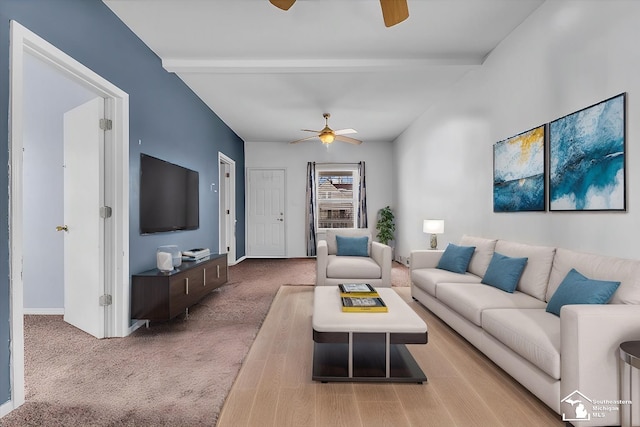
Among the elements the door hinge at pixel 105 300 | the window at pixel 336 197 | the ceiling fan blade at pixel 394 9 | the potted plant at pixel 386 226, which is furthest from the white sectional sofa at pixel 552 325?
the window at pixel 336 197

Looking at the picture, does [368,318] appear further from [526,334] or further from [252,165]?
[252,165]

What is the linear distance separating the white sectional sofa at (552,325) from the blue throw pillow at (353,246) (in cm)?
159

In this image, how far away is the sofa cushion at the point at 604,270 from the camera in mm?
1820

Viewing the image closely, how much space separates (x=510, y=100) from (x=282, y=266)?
4814mm

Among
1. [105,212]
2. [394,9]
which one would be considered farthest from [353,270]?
[394,9]

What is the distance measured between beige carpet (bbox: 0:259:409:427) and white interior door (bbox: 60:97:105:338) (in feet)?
0.87

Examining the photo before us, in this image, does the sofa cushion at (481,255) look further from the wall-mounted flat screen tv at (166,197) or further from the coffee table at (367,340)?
the wall-mounted flat screen tv at (166,197)

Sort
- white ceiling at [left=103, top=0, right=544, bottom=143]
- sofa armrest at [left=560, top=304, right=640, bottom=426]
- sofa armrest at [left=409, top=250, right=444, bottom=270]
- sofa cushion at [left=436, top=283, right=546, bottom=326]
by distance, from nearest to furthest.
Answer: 1. sofa armrest at [left=560, top=304, right=640, bottom=426]
2. sofa cushion at [left=436, top=283, right=546, bottom=326]
3. white ceiling at [left=103, top=0, right=544, bottom=143]
4. sofa armrest at [left=409, top=250, right=444, bottom=270]

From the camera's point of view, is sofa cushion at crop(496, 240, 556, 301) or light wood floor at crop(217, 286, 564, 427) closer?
light wood floor at crop(217, 286, 564, 427)

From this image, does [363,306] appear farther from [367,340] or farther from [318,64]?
[318,64]

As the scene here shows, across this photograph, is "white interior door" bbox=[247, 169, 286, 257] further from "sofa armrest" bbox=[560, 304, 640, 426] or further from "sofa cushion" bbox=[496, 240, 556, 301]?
"sofa armrest" bbox=[560, 304, 640, 426]

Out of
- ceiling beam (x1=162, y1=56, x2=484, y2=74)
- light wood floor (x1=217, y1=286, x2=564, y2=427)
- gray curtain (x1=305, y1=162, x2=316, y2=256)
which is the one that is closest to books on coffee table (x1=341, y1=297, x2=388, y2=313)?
light wood floor (x1=217, y1=286, x2=564, y2=427)

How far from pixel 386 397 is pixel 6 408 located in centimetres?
206

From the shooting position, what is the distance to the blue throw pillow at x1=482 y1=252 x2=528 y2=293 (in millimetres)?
2709
